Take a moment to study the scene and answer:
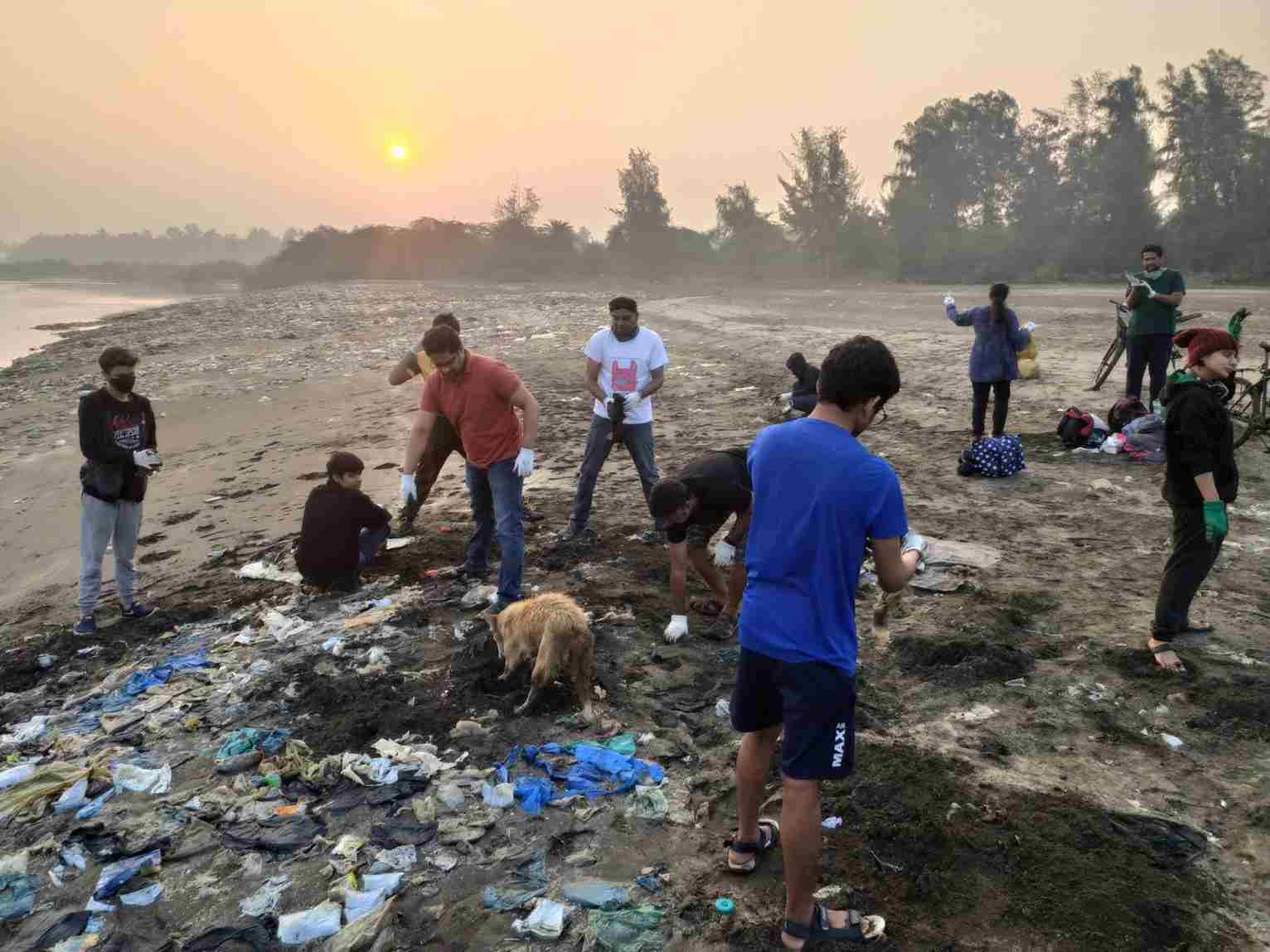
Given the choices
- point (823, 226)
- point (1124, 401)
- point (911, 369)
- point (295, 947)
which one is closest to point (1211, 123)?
point (823, 226)

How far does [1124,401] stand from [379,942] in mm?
7766

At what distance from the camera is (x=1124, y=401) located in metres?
7.80

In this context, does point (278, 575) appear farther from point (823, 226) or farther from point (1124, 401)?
point (823, 226)

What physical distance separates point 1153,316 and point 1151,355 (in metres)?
0.39

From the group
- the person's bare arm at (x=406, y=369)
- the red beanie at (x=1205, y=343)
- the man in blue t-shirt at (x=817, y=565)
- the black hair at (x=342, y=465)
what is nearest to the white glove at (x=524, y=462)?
the black hair at (x=342, y=465)

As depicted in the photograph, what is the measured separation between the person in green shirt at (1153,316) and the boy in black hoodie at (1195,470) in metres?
4.08

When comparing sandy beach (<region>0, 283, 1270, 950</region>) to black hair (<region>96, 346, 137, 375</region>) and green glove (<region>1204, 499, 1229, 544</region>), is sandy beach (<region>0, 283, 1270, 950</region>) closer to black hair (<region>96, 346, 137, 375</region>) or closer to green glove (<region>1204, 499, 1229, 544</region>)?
green glove (<region>1204, 499, 1229, 544</region>)

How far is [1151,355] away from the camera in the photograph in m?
7.92

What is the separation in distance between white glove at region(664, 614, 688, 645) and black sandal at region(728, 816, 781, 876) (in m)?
1.71

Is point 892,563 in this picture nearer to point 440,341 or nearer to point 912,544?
point 912,544

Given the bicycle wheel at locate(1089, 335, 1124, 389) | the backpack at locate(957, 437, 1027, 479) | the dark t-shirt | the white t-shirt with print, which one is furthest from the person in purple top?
the dark t-shirt

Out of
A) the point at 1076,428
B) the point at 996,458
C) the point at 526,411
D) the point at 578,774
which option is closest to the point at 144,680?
the point at 526,411

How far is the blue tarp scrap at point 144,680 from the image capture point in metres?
4.55

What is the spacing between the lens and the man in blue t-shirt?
229 centimetres
